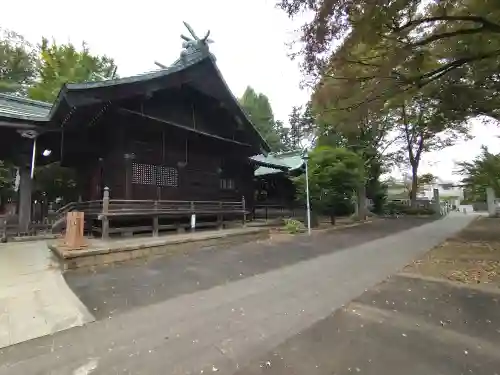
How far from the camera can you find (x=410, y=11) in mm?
6227

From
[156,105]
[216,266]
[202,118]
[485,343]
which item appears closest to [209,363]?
[485,343]

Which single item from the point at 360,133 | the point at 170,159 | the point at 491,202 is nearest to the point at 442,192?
the point at 491,202

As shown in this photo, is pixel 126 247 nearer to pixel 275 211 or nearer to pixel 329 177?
pixel 329 177

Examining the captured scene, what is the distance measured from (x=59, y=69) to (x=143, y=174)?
13598 millimetres

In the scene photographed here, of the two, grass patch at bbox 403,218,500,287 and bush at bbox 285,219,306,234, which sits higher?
bush at bbox 285,219,306,234

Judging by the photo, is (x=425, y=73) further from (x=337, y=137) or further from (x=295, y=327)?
(x=337, y=137)

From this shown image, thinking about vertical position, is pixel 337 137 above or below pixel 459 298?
above

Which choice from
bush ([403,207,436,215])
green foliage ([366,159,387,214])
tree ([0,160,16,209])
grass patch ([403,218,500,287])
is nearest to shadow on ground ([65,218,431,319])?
grass patch ([403,218,500,287])

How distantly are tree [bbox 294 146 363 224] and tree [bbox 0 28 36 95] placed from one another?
18760 millimetres

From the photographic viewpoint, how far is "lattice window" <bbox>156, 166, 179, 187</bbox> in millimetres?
9516

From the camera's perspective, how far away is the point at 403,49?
6.86 metres

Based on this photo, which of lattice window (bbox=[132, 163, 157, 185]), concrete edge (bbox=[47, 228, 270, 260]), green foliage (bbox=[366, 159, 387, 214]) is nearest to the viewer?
concrete edge (bbox=[47, 228, 270, 260])

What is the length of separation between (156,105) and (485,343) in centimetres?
956

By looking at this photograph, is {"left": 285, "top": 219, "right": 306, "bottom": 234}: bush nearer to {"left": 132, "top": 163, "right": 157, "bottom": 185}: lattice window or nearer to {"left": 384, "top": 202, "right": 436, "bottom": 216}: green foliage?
{"left": 132, "top": 163, "right": 157, "bottom": 185}: lattice window
